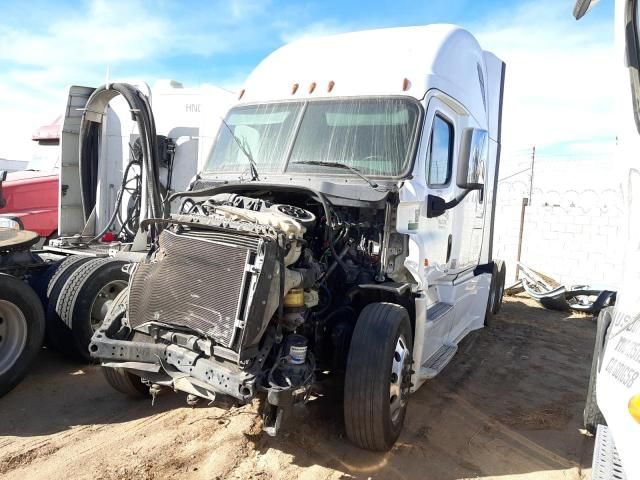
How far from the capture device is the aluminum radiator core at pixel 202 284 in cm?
345

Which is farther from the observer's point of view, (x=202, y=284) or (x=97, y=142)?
(x=97, y=142)

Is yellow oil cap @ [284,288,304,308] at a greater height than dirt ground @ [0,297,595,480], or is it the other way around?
yellow oil cap @ [284,288,304,308]

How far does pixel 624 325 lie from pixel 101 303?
4824mm

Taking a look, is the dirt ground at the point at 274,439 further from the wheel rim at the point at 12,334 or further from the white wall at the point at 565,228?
the white wall at the point at 565,228

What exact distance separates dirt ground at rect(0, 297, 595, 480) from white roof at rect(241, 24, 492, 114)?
9.19 feet

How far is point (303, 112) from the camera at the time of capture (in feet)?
16.8

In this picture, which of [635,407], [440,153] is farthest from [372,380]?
[440,153]

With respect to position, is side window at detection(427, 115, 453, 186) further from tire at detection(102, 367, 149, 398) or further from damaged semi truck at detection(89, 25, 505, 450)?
tire at detection(102, 367, 149, 398)

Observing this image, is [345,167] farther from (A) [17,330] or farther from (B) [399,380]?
(A) [17,330]

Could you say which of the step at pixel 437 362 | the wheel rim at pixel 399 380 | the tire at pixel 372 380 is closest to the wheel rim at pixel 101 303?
the tire at pixel 372 380

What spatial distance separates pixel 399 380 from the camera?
4.09 metres

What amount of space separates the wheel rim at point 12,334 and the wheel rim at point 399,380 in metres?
3.22

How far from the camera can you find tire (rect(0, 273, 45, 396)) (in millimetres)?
4637

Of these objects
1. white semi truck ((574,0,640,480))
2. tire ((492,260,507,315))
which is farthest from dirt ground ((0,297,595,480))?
tire ((492,260,507,315))
